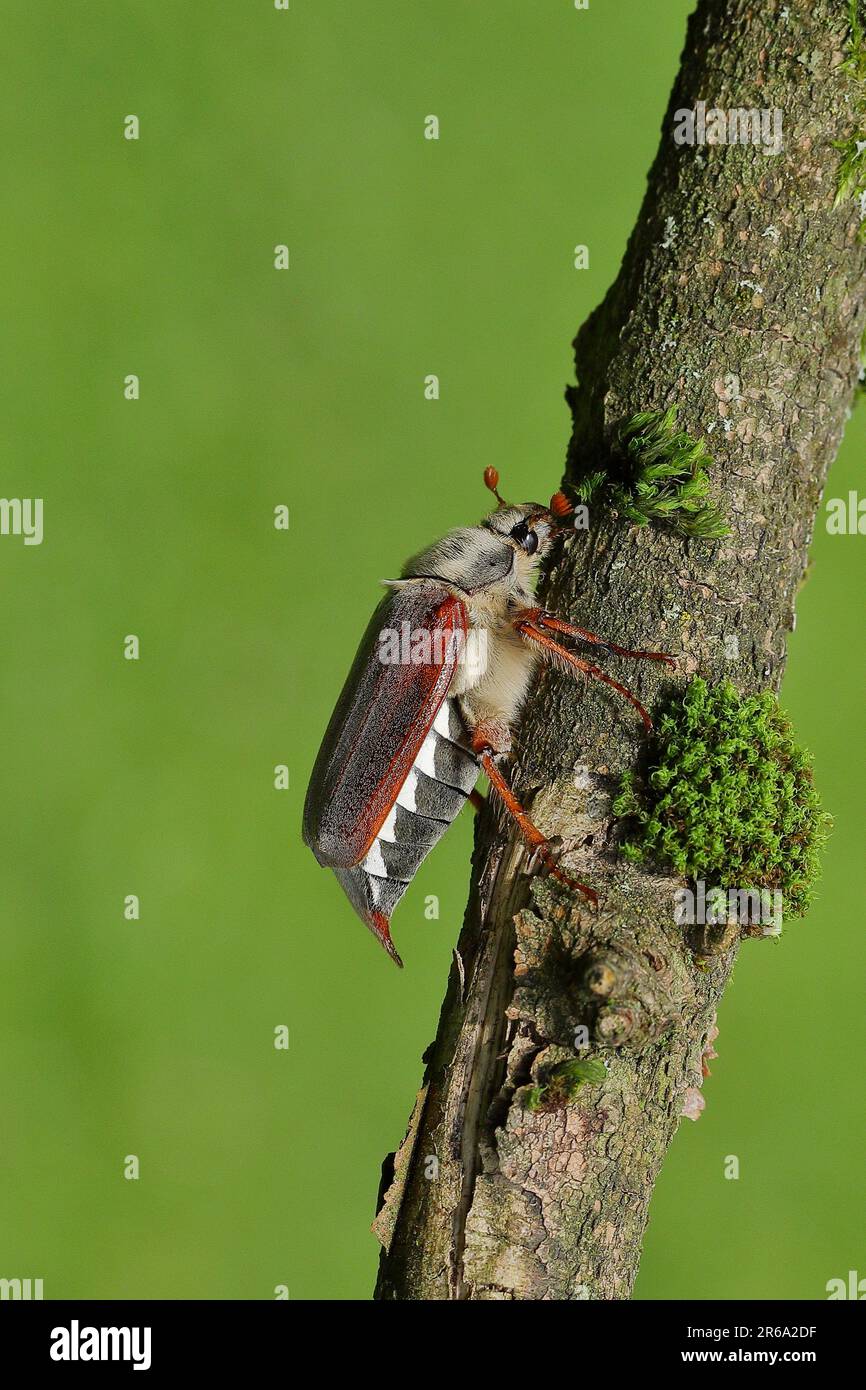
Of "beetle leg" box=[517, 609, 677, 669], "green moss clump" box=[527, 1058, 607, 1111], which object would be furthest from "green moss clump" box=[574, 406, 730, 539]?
"green moss clump" box=[527, 1058, 607, 1111]

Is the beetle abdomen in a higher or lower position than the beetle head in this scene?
lower

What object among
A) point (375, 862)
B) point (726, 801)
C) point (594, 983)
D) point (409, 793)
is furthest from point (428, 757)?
point (594, 983)

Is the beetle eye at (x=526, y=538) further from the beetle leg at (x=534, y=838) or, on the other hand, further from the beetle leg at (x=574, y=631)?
the beetle leg at (x=534, y=838)

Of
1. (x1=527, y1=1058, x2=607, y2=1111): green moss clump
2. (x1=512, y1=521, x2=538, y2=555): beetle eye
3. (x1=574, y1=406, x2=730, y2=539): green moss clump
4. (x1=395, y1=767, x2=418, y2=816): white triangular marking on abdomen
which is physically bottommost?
(x1=527, y1=1058, x2=607, y2=1111): green moss clump

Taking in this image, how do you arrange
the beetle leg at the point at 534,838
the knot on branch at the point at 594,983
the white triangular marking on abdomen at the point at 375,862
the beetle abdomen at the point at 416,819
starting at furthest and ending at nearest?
the white triangular marking on abdomen at the point at 375,862, the beetle abdomen at the point at 416,819, the beetle leg at the point at 534,838, the knot on branch at the point at 594,983

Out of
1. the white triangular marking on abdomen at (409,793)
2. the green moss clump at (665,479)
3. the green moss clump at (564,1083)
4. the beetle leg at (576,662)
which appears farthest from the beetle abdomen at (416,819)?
the green moss clump at (564,1083)

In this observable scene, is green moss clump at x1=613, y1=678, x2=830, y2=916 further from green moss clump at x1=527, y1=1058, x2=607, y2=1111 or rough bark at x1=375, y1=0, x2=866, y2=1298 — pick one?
green moss clump at x1=527, y1=1058, x2=607, y2=1111

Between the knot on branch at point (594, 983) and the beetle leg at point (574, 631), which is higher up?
the beetle leg at point (574, 631)

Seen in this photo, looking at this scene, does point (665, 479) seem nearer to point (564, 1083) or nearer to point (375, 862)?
point (564, 1083)
